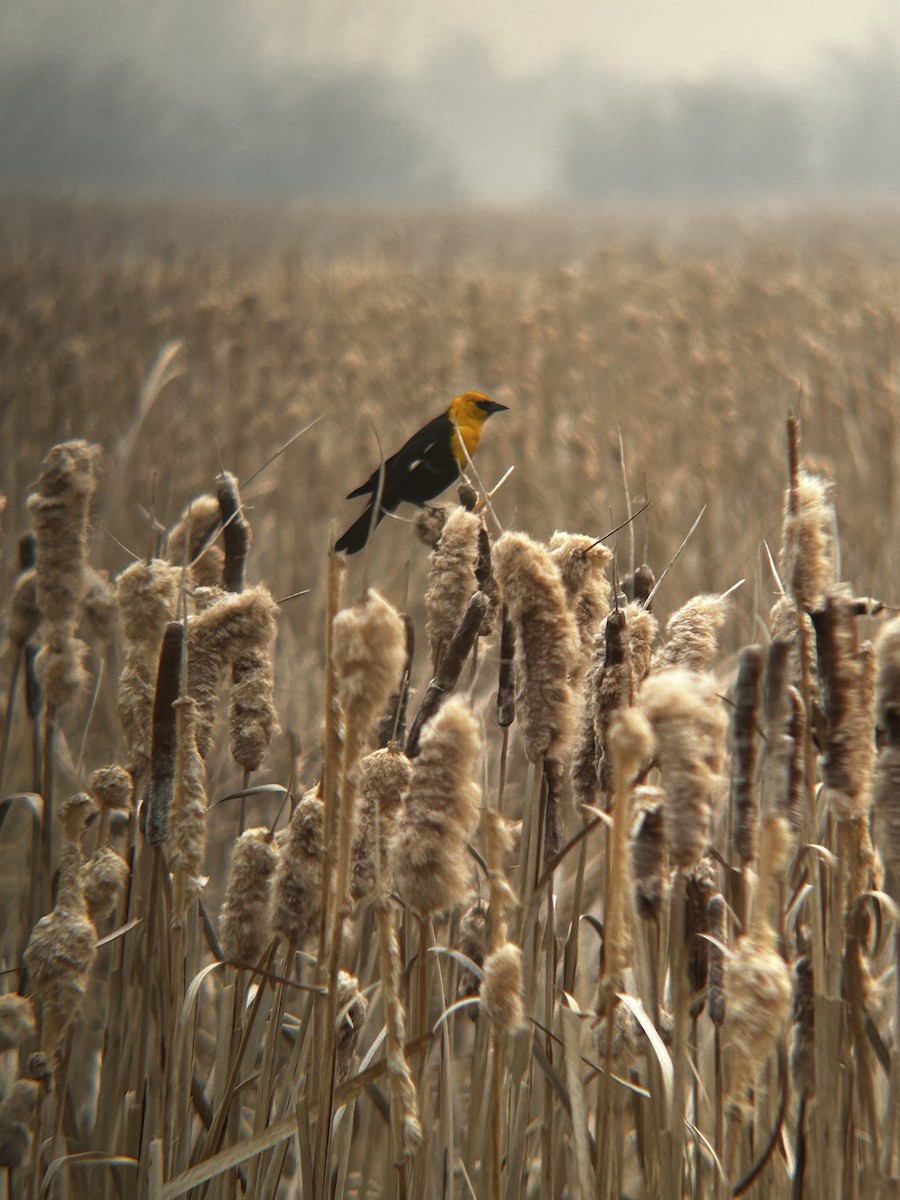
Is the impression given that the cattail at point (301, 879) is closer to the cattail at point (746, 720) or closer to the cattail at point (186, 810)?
the cattail at point (186, 810)

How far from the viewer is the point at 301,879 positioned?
2.21ft

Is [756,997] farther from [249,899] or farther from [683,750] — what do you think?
[249,899]

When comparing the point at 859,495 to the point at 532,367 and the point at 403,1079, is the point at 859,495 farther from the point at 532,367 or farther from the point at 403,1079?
the point at 403,1079

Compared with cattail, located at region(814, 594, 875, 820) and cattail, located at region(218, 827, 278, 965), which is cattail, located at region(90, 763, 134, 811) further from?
cattail, located at region(814, 594, 875, 820)

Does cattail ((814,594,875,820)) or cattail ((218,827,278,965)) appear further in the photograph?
cattail ((218,827,278,965))

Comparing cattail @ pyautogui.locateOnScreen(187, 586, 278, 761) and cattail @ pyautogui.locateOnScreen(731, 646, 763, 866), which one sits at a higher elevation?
cattail @ pyautogui.locateOnScreen(187, 586, 278, 761)

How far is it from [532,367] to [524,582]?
A: 4314 mm

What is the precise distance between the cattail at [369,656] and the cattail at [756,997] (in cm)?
21

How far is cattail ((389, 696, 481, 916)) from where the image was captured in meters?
0.57

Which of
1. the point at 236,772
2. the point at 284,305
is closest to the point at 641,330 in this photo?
the point at 284,305

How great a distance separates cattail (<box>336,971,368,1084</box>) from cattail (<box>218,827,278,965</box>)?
0.07 m

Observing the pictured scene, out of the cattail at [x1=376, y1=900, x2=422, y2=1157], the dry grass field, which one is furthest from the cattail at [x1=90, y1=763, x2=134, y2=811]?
the cattail at [x1=376, y1=900, x2=422, y2=1157]

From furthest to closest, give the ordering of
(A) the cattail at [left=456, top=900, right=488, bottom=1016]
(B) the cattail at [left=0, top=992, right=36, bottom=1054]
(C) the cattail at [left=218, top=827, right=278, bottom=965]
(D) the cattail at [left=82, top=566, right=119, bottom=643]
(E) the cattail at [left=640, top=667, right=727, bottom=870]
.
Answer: (D) the cattail at [left=82, top=566, right=119, bottom=643]
(A) the cattail at [left=456, top=900, right=488, bottom=1016]
(C) the cattail at [left=218, top=827, right=278, bottom=965]
(B) the cattail at [left=0, top=992, right=36, bottom=1054]
(E) the cattail at [left=640, top=667, right=727, bottom=870]

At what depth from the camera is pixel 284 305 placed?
6.61 metres
